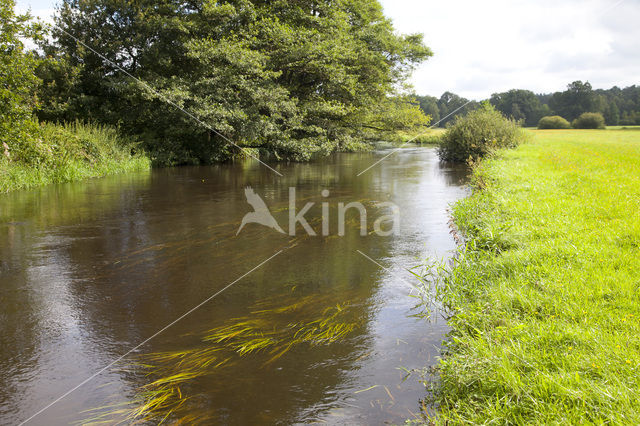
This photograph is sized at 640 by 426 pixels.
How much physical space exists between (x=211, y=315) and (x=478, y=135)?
66.3ft

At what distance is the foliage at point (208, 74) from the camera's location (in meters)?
19.3

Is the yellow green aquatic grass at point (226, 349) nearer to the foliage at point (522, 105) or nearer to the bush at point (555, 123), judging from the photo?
the bush at point (555, 123)

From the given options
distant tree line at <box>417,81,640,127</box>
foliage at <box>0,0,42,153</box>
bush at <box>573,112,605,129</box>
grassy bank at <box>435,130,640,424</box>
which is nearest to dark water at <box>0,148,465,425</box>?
grassy bank at <box>435,130,640,424</box>

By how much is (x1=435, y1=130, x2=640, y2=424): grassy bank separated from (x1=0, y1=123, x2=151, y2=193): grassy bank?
43.3 feet

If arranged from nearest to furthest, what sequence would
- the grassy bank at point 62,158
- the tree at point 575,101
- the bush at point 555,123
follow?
1. the grassy bank at point 62,158
2. the bush at point 555,123
3. the tree at point 575,101

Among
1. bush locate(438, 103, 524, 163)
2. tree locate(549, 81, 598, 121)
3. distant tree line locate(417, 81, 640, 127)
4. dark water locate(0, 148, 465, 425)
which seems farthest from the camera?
tree locate(549, 81, 598, 121)

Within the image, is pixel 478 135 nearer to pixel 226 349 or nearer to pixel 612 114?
Result: pixel 226 349

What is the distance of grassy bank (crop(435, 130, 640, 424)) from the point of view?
252 centimetres

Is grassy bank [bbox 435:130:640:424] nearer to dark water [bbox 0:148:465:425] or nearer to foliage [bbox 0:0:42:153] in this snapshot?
dark water [bbox 0:148:465:425]

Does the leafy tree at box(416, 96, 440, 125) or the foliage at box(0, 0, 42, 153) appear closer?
the foliage at box(0, 0, 42, 153)

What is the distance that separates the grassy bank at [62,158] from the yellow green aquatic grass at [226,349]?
1169 centimetres

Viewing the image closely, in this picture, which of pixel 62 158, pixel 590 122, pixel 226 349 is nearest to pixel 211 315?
pixel 226 349

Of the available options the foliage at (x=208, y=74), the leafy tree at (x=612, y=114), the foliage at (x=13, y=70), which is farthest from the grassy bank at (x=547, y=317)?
the leafy tree at (x=612, y=114)

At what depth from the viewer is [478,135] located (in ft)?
71.2
